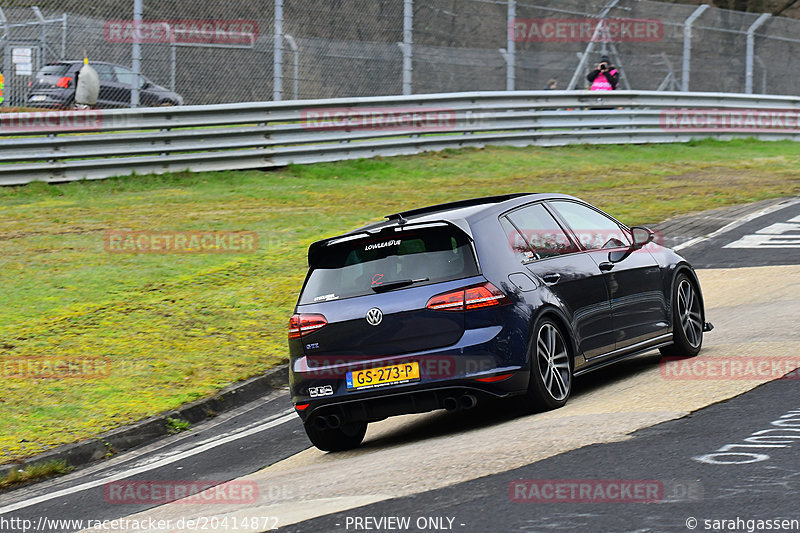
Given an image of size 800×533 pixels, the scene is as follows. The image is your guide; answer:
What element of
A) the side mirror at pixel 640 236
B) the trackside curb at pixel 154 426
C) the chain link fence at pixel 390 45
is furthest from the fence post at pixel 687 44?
the trackside curb at pixel 154 426

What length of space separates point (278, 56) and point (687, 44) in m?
11.6

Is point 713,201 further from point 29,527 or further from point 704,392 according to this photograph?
point 29,527

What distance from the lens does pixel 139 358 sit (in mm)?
10469

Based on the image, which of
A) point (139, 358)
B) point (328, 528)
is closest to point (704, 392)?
point (328, 528)

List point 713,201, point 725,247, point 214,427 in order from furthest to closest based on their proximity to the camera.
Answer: point 713,201
point 725,247
point 214,427

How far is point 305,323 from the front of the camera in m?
7.64

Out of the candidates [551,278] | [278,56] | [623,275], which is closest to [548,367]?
[551,278]

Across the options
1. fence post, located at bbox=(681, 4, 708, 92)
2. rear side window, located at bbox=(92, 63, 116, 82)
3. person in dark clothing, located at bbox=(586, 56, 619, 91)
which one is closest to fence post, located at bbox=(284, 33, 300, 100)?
rear side window, located at bbox=(92, 63, 116, 82)

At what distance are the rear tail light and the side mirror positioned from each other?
2.07 meters

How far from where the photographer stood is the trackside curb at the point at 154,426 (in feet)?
27.4

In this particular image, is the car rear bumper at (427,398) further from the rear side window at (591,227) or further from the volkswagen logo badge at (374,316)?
the rear side window at (591,227)

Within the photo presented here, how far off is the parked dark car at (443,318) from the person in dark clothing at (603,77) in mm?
17781

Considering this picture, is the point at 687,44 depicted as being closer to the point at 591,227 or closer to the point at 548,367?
the point at 591,227

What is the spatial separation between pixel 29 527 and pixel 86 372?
352 cm
